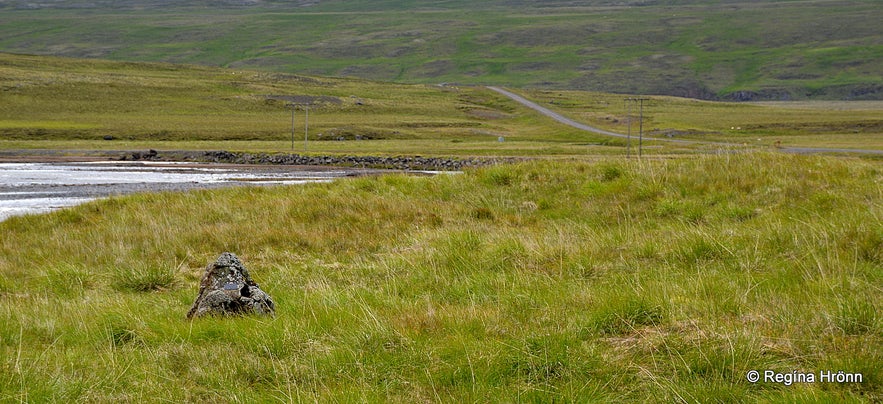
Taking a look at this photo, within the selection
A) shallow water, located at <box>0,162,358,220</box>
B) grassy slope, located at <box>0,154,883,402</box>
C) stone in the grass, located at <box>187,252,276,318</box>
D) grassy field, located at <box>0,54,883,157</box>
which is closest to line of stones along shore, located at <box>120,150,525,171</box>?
shallow water, located at <box>0,162,358,220</box>

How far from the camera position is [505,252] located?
10.6 m

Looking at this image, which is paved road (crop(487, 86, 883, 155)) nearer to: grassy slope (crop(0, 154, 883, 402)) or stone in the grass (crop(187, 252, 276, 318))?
grassy slope (crop(0, 154, 883, 402))

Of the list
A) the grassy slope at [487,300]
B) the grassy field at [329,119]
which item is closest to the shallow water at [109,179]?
the grassy slope at [487,300]

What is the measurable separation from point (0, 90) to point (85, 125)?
3022 cm

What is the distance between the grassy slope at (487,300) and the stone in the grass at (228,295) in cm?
27

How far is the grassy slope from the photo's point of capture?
549 cm

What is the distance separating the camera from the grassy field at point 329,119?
262 feet

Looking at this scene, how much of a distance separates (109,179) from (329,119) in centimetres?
7276

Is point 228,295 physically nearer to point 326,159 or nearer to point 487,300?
point 487,300

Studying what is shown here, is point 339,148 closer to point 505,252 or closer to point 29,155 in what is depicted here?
point 29,155

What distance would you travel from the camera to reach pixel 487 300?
7707mm

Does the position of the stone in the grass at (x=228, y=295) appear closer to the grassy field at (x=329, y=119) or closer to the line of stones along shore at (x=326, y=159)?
the line of stones along shore at (x=326, y=159)

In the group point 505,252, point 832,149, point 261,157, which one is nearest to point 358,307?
point 505,252

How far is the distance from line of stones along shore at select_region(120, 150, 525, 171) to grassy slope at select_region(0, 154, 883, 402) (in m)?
40.6
